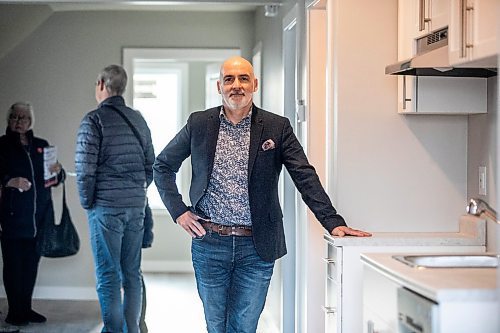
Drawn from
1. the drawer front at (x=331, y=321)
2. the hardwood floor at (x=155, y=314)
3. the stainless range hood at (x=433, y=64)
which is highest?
the stainless range hood at (x=433, y=64)

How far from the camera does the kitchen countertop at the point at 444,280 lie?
2.26 m

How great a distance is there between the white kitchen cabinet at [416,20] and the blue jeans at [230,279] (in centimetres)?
101

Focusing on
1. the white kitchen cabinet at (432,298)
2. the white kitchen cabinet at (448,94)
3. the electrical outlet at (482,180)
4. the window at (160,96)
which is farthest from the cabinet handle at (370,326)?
the window at (160,96)

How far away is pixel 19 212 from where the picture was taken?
650 cm

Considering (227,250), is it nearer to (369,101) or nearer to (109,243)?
(369,101)

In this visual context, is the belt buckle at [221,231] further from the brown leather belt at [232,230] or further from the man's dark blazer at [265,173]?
the man's dark blazer at [265,173]

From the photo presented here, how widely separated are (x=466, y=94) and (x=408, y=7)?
1.36 ft

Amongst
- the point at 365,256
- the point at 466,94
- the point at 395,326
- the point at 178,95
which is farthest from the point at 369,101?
the point at 178,95

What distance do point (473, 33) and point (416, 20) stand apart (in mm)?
621

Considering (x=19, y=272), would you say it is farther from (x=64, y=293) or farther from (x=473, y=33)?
(x=473, y=33)

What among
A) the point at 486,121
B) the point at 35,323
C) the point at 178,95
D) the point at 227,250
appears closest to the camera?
the point at 227,250

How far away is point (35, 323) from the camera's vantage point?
620 cm

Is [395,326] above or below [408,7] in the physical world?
below

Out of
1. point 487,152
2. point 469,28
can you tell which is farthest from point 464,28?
point 487,152
